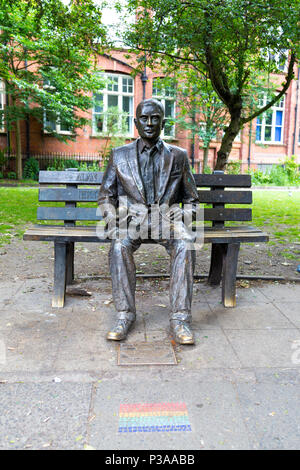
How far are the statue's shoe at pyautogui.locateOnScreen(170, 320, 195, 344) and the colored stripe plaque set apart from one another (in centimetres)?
79

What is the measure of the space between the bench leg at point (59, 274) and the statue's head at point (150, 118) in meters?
1.23

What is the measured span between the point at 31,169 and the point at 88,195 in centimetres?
1717

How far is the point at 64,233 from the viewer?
12.6ft

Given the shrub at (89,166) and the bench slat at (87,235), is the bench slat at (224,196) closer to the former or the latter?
the bench slat at (87,235)

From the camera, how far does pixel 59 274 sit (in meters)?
3.88

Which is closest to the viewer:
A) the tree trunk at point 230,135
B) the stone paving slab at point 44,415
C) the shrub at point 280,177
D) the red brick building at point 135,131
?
the stone paving slab at point 44,415

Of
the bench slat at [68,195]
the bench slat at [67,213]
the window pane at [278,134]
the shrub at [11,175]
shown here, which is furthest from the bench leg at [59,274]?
the window pane at [278,134]

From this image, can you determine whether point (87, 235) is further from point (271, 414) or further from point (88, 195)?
point (271, 414)

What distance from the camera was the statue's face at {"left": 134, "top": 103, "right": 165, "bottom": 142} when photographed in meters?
3.46

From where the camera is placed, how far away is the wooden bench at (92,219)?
151 inches

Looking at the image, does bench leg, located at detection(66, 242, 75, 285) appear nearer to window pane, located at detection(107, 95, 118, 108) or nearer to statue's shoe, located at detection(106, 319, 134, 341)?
statue's shoe, located at detection(106, 319, 134, 341)

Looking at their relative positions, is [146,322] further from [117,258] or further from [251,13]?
[251,13]

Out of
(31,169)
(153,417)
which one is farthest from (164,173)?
(31,169)
